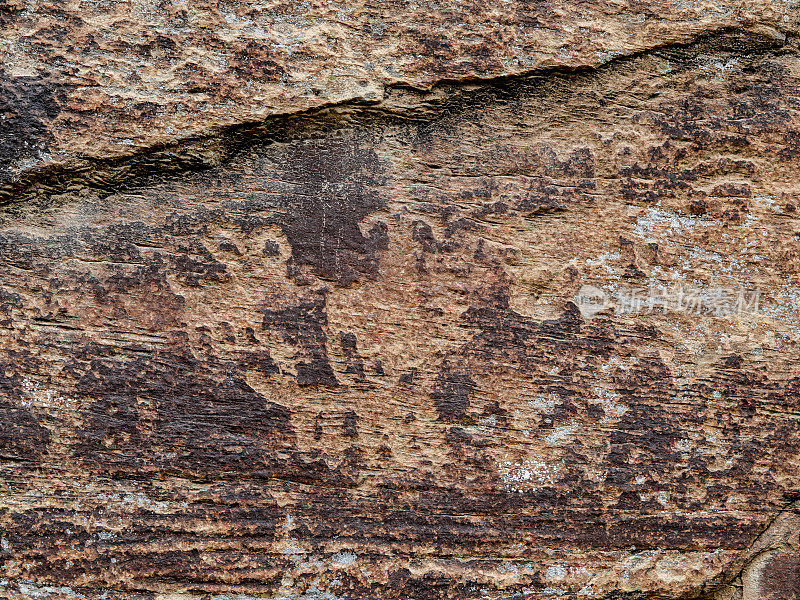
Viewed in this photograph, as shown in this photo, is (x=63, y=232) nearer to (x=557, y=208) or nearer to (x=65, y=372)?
(x=65, y=372)

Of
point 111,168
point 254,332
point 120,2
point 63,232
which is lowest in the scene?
point 254,332

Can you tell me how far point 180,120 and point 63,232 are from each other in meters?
0.32

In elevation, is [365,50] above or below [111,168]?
above

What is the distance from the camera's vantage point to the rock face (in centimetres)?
108

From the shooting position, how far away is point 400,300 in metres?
1.13

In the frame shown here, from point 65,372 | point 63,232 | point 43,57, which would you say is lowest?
point 65,372

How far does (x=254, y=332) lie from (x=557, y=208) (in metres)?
0.66

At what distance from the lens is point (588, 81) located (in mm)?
1148

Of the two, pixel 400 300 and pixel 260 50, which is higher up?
pixel 260 50

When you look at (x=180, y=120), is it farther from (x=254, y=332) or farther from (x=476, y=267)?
(x=476, y=267)

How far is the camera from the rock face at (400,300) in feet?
3.55

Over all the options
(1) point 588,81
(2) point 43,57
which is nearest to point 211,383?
(2) point 43,57

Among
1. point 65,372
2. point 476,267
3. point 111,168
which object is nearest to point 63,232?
point 111,168

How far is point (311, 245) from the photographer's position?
3.67ft
